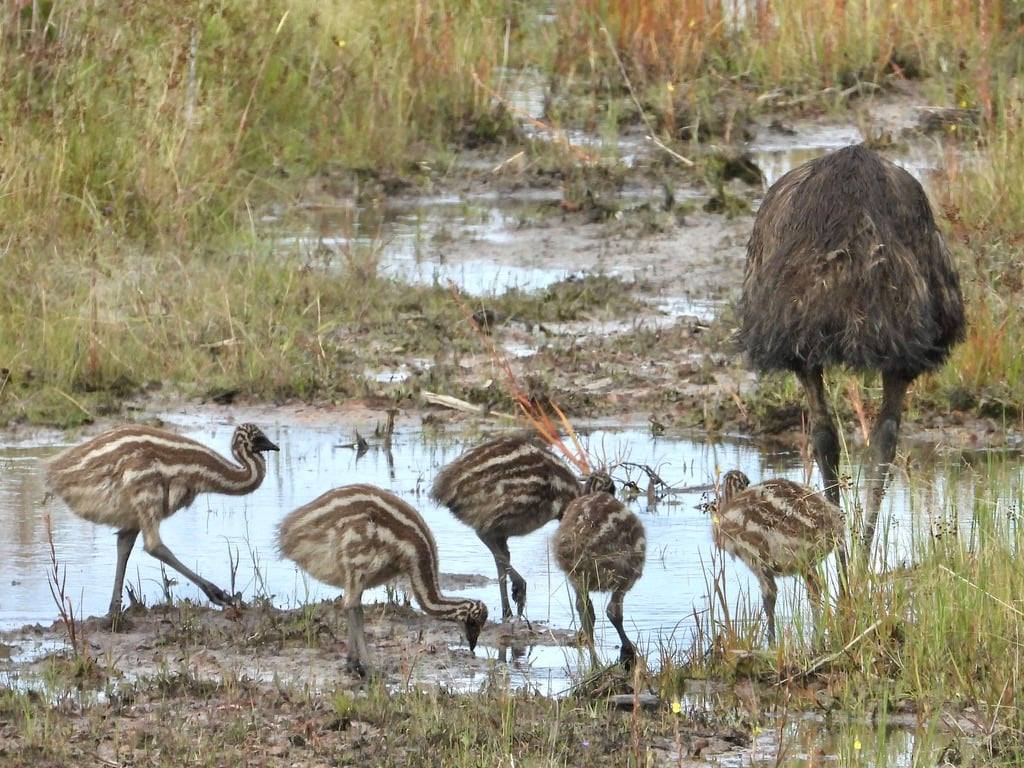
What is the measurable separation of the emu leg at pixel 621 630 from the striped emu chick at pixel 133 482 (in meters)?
1.43

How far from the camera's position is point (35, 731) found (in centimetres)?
544

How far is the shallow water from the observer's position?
705 cm

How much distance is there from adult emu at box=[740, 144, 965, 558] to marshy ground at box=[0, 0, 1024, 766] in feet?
1.11

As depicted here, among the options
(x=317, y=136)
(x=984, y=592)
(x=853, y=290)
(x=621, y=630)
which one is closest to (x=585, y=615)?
(x=621, y=630)

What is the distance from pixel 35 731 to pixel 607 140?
10404 millimetres

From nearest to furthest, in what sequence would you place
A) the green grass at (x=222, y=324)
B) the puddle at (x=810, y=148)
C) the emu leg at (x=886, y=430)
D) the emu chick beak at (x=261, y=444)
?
the emu leg at (x=886, y=430) → the emu chick beak at (x=261, y=444) → the green grass at (x=222, y=324) → the puddle at (x=810, y=148)

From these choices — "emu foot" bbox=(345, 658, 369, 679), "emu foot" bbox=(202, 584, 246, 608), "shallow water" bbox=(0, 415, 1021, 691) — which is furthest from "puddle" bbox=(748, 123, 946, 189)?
"emu foot" bbox=(345, 658, 369, 679)

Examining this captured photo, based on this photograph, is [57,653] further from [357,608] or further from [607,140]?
[607,140]

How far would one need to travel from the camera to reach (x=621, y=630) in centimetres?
650

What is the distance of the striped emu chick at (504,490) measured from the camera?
24.8 feet

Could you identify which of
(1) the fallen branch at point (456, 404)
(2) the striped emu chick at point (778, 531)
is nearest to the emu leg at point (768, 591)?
(2) the striped emu chick at point (778, 531)

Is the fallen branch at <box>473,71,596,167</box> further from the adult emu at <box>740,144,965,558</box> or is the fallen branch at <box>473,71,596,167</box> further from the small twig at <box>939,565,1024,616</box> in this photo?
the small twig at <box>939,565,1024,616</box>

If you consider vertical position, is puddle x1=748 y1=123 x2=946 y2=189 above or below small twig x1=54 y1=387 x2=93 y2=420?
above

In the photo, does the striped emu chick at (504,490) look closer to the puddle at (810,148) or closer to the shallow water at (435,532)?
the shallow water at (435,532)
